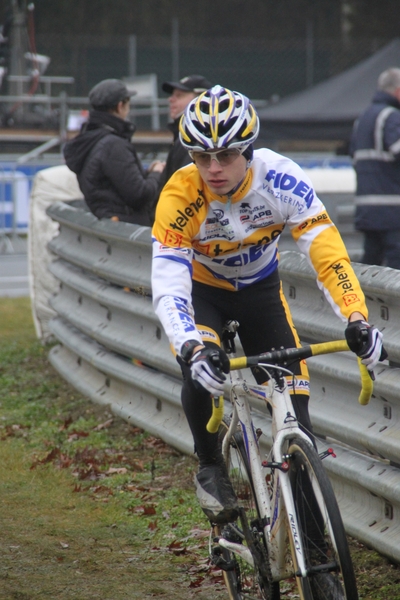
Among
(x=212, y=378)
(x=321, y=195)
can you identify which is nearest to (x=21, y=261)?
(x=321, y=195)

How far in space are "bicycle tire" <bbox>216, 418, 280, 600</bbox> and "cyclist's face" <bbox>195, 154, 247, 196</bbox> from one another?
1055 millimetres

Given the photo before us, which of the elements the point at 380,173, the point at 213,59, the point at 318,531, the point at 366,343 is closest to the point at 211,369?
the point at 366,343

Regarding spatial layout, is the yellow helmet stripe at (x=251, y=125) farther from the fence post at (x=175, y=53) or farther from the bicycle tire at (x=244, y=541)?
the fence post at (x=175, y=53)

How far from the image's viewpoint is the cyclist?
3.78 metres

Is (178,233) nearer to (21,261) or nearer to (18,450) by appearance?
(18,450)

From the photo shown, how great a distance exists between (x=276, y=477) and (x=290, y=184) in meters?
1.25

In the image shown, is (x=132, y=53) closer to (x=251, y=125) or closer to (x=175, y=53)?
(x=175, y=53)

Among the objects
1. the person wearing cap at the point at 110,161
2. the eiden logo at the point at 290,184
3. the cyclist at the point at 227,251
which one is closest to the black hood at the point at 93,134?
the person wearing cap at the point at 110,161

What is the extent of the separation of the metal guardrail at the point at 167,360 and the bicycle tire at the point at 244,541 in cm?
65

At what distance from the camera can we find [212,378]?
11.0ft

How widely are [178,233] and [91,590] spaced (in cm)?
172

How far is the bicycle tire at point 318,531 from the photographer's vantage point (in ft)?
10.3

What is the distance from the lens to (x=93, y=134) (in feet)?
24.3

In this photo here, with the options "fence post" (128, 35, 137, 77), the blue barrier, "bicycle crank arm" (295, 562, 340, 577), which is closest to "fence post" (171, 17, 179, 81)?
"fence post" (128, 35, 137, 77)
